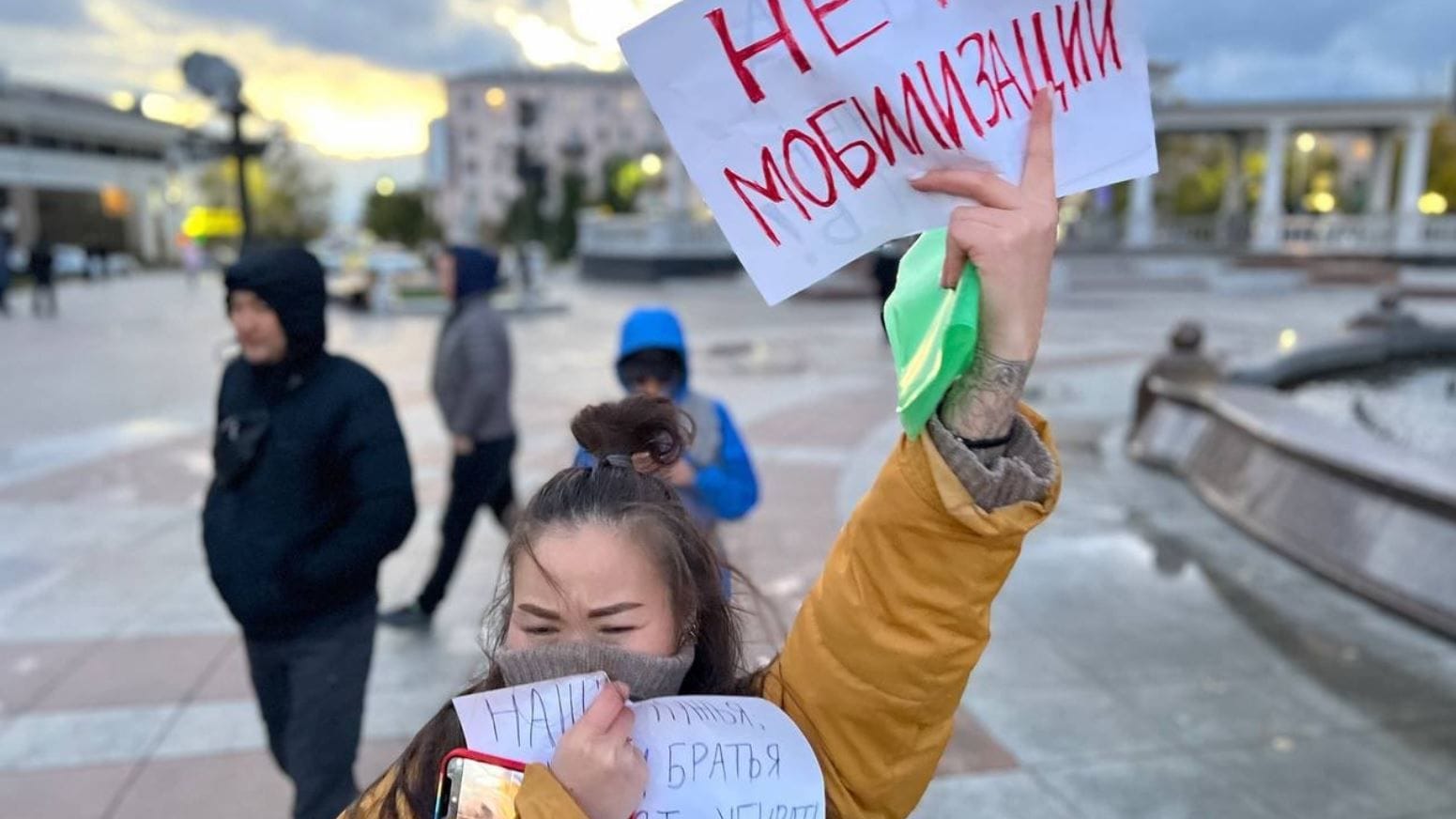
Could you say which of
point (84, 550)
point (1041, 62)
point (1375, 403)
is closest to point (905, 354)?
point (1041, 62)

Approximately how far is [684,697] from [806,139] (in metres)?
0.72

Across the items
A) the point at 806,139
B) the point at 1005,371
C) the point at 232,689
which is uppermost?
the point at 806,139

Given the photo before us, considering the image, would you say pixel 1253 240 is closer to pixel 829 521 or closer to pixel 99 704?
pixel 829 521

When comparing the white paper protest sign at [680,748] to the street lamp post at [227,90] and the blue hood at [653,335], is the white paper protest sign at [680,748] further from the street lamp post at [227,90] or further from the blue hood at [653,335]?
the street lamp post at [227,90]

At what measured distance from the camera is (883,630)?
1.24 metres

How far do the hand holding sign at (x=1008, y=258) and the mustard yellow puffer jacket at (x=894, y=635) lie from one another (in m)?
0.15

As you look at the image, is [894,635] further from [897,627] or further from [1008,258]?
[1008,258]

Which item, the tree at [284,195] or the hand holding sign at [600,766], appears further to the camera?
the tree at [284,195]

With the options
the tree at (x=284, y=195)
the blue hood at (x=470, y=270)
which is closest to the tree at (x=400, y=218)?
the tree at (x=284, y=195)

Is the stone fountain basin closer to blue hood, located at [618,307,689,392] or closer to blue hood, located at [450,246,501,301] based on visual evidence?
blue hood, located at [618,307,689,392]

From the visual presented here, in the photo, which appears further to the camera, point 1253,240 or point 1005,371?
point 1253,240

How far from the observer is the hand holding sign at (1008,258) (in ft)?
3.66

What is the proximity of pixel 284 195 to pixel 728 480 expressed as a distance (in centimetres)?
7583

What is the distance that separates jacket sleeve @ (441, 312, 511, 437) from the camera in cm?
488
